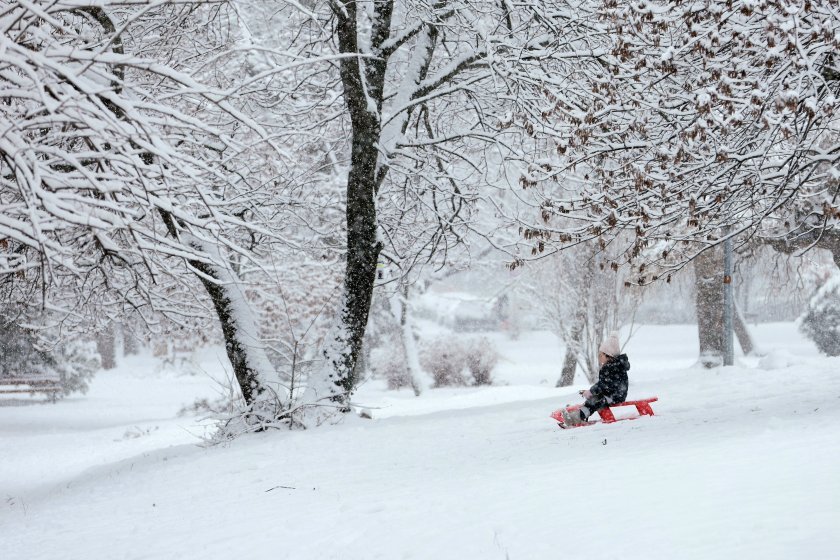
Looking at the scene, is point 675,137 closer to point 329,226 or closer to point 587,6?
point 587,6

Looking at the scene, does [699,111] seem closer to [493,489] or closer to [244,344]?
[493,489]

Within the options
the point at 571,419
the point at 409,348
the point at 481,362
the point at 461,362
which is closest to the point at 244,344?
the point at 571,419

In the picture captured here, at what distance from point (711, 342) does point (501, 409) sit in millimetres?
8499

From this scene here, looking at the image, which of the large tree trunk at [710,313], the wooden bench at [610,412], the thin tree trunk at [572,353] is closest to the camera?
the wooden bench at [610,412]

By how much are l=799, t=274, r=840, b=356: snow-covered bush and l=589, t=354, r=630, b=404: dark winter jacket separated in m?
18.1

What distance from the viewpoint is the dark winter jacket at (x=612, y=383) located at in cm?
870

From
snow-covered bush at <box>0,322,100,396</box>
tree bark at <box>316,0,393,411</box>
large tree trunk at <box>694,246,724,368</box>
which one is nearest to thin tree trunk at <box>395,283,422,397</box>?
large tree trunk at <box>694,246,724,368</box>

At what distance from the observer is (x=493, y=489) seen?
5.34m

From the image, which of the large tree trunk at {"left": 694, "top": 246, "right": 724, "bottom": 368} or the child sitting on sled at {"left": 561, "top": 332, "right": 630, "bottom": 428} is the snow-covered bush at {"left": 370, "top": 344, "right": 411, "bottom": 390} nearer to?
the large tree trunk at {"left": 694, "top": 246, "right": 724, "bottom": 368}

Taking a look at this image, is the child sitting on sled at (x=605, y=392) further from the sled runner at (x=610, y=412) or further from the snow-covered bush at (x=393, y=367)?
the snow-covered bush at (x=393, y=367)

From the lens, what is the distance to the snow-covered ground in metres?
3.87

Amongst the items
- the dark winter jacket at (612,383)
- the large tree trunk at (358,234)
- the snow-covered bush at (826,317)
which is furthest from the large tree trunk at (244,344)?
the snow-covered bush at (826,317)

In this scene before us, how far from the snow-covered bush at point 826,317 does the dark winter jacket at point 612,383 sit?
59.5 ft

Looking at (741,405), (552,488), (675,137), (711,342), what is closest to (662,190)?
(675,137)
